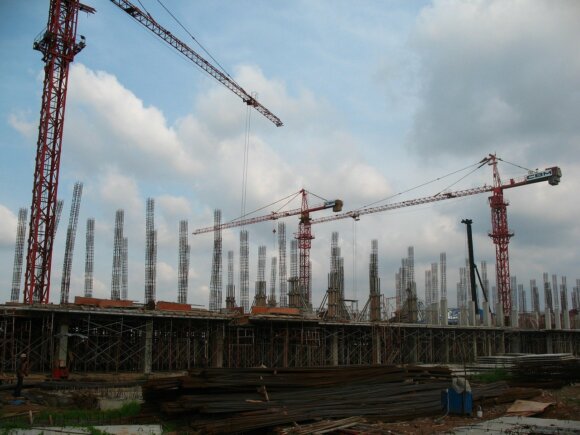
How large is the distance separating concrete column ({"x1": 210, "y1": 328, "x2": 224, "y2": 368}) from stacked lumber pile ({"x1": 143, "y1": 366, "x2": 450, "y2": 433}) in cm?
1623

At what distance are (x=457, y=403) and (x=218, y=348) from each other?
19.6 meters

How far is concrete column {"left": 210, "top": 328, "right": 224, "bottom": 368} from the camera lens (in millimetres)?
31766

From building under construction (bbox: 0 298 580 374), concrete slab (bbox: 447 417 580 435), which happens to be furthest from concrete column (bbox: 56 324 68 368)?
concrete slab (bbox: 447 417 580 435)

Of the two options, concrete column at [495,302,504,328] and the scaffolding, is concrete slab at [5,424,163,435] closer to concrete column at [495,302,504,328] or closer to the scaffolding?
the scaffolding

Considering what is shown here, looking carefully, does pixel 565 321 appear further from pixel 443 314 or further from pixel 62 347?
pixel 62 347

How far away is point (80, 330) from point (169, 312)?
15.4 feet

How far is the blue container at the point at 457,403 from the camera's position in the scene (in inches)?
570

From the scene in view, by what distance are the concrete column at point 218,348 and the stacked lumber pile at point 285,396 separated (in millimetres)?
16235

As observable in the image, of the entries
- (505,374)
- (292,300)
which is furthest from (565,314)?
(505,374)

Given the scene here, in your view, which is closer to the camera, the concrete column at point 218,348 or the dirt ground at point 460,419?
the dirt ground at point 460,419

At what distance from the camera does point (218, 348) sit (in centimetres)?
3200

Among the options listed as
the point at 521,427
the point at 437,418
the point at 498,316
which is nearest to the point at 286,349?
the point at 437,418

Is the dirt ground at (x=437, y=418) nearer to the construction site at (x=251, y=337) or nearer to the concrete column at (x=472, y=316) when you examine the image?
the construction site at (x=251, y=337)

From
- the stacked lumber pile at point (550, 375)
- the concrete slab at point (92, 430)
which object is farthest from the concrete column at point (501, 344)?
the concrete slab at point (92, 430)
